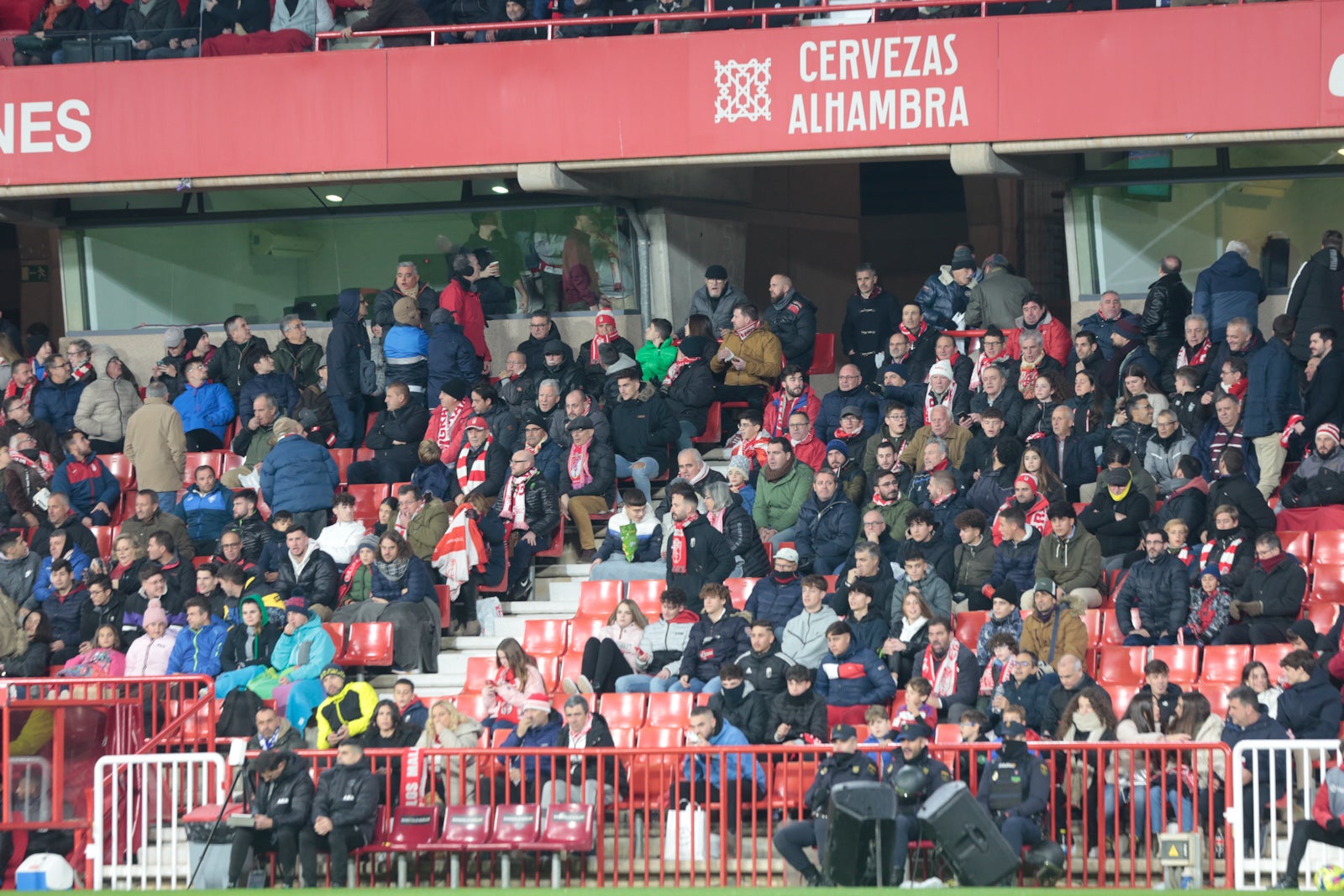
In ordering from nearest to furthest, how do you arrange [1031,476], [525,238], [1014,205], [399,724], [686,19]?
[399,724], [1031,476], [686,19], [525,238], [1014,205]

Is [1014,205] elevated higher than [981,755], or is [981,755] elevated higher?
[1014,205]

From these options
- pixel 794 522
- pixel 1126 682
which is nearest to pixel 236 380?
pixel 794 522

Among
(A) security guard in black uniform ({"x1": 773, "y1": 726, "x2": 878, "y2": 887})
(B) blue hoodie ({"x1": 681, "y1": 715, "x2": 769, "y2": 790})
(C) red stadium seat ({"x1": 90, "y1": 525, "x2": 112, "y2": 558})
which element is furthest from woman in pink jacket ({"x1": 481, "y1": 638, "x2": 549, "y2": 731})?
(C) red stadium seat ({"x1": 90, "y1": 525, "x2": 112, "y2": 558})

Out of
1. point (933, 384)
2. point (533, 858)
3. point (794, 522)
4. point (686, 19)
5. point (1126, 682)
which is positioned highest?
point (686, 19)

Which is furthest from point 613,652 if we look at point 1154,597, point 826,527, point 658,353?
point 658,353

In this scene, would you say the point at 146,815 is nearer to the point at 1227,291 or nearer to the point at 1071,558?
the point at 1071,558

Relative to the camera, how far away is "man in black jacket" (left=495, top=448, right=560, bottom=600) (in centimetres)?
1421

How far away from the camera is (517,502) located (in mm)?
14258

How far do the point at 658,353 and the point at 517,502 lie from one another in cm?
236

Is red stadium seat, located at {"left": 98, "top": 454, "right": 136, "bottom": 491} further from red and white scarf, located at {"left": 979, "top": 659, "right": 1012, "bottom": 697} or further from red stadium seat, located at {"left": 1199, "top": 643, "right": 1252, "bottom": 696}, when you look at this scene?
red stadium seat, located at {"left": 1199, "top": 643, "right": 1252, "bottom": 696}

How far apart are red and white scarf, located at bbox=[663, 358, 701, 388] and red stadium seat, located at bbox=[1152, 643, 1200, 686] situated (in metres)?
5.13

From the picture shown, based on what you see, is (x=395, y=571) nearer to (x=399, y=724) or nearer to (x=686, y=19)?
(x=399, y=724)

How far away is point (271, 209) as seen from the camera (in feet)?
60.0

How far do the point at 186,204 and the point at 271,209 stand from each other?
0.88 metres
